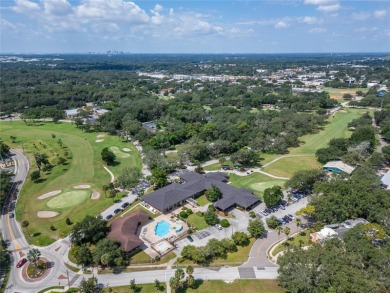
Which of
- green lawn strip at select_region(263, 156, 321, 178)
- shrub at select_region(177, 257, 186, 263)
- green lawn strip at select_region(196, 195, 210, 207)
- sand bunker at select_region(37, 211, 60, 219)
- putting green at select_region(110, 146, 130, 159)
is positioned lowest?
sand bunker at select_region(37, 211, 60, 219)

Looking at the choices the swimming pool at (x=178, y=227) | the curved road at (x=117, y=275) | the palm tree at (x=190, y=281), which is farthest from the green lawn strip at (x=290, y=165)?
the palm tree at (x=190, y=281)

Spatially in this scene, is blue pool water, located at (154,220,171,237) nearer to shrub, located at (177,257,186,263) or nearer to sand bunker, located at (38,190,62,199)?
shrub, located at (177,257,186,263)

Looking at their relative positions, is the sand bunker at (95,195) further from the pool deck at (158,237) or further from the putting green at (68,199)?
the pool deck at (158,237)

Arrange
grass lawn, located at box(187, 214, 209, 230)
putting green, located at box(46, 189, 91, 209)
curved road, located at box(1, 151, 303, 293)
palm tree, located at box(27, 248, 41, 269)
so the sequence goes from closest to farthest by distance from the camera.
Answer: curved road, located at box(1, 151, 303, 293) → palm tree, located at box(27, 248, 41, 269) → grass lawn, located at box(187, 214, 209, 230) → putting green, located at box(46, 189, 91, 209)

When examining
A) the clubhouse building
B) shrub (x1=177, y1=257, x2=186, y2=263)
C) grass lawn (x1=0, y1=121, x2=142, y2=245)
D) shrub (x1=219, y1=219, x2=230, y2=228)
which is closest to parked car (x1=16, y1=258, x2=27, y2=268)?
grass lawn (x1=0, y1=121, x2=142, y2=245)

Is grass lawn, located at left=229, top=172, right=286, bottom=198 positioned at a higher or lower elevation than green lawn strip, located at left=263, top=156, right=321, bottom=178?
lower

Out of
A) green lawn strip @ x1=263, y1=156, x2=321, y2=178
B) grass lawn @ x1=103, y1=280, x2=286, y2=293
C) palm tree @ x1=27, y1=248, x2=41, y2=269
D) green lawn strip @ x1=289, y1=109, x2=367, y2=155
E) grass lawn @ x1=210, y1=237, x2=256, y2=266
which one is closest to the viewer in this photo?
grass lawn @ x1=103, y1=280, x2=286, y2=293
